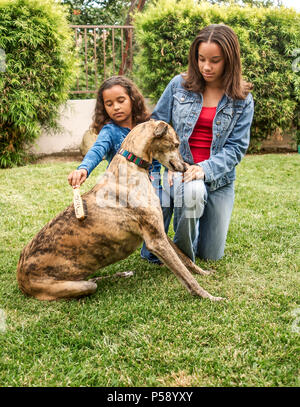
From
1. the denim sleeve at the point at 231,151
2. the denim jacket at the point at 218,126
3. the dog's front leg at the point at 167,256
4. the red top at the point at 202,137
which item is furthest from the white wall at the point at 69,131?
the dog's front leg at the point at 167,256

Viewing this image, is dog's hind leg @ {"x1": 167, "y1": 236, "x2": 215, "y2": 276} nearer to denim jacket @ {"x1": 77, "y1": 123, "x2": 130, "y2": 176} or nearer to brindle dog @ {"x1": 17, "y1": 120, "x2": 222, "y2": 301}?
brindle dog @ {"x1": 17, "y1": 120, "x2": 222, "y2": 301}

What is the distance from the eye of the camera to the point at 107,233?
285 cm

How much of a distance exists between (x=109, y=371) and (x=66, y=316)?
2.45 ft

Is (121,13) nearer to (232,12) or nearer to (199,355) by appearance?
(232,12)

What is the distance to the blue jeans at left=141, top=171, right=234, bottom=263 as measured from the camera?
11.2 feet

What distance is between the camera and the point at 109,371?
7.34 ft

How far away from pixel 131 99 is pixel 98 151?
61cm

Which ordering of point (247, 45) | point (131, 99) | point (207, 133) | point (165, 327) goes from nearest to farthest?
point (165, 327)
point (131, 99)
point (207, 133)
point (247, 45)

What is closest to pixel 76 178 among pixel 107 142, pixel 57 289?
pixel 107 142

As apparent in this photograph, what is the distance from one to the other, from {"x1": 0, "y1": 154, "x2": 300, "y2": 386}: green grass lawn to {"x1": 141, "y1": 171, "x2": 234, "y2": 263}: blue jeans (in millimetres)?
200

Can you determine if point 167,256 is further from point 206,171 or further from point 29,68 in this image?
point 29,68

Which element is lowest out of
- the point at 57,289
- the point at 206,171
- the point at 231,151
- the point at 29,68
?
the point at 57,289

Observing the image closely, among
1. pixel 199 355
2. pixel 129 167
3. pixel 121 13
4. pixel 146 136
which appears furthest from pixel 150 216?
pixel 121 13

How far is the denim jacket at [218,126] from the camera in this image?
347 centimetres
